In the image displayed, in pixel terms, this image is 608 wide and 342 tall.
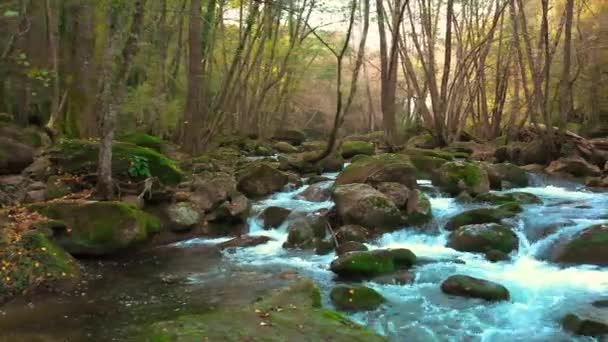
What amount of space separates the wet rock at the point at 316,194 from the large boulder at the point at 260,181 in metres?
0.75

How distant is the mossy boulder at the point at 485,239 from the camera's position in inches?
347

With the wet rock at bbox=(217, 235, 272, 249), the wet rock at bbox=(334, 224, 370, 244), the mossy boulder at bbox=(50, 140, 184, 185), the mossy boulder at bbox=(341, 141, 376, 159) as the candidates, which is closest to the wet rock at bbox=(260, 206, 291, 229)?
the wet rock at bbox=(217, 235, 272, 249)

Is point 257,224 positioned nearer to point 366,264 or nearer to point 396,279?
point 366,264

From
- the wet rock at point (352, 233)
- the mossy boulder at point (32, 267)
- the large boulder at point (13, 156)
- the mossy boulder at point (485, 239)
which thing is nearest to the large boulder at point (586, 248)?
the mossy boulder at point (485, 239)

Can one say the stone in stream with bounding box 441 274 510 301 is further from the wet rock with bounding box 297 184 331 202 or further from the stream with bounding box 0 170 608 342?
the wet rock with bounding box 297 184 331 202

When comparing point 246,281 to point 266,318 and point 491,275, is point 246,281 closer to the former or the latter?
point 266,318

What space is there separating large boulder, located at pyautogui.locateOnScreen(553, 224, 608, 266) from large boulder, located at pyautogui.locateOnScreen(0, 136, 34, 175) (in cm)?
1075

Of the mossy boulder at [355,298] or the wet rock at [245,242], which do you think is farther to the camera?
the wet rock at [245,242]

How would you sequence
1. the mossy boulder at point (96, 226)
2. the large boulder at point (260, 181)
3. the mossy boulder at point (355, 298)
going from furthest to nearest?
the large boulder at point (260, 181), the mossy boulder at point (96, 226), the mossy boulder at point (355, 298)

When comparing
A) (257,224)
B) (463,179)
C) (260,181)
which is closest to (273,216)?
(257,224)

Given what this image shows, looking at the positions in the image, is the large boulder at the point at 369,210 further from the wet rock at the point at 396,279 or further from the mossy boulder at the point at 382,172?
the wet rock at the point at 396,279

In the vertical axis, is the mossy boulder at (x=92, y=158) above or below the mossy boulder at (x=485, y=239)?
above

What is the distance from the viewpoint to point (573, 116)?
1054 inches

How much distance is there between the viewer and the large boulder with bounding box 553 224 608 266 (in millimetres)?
8023
